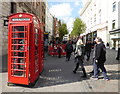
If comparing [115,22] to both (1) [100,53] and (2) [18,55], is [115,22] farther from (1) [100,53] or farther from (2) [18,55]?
(2) [18,55]

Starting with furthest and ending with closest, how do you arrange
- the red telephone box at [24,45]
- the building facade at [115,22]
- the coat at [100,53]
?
the building facade at [115,22]
the coat at [100,53]
the red telephone box at [24,45]

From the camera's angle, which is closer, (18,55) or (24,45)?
(24,45)

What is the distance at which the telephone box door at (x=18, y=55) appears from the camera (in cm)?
489

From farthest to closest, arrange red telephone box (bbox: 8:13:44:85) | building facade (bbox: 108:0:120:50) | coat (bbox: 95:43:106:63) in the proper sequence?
building facade (bbox: 108:0:120:50) → coat (bbox: 95:43:106:63) → red telephone box (bbox: 8:13:44:85)

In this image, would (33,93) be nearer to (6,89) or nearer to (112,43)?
(6,89)

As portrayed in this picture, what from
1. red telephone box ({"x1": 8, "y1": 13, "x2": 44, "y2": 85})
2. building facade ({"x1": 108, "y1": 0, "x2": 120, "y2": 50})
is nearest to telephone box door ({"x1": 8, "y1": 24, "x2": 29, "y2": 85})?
red telephone box ({"x1": 8, "y1": 13, "x2": 44, "y2": 85})

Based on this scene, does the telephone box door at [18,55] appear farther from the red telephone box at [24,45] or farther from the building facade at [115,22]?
the building facade at [115,22]

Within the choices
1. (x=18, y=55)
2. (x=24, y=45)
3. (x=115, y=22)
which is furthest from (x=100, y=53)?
(x=115, y=22)

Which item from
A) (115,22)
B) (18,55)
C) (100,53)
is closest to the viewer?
(18,55)

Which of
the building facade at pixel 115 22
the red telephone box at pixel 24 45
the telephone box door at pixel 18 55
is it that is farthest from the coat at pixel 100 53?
the building facade at pixel 115 22

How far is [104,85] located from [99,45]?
1.71 m

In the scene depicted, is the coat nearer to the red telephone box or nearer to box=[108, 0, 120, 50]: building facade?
the red telephone box

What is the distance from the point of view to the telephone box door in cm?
489

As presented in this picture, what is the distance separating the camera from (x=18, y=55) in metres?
5.42
